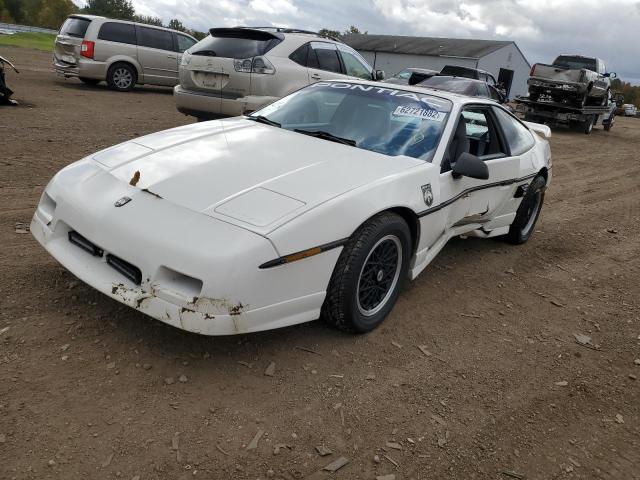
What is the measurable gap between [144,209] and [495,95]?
481 inches

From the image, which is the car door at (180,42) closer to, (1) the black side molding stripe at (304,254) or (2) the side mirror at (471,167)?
(2) the side mirror at (471,167)

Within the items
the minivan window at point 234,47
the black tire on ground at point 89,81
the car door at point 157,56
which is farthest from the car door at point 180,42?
the minivan window at point 234,47

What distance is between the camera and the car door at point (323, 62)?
7848 millimetres

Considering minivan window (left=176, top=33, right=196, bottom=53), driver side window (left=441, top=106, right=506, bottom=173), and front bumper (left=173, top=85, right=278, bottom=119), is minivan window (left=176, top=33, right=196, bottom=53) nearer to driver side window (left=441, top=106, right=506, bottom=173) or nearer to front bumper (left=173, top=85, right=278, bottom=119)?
front bumper (left=173, top=85, right=278, bottom=119)

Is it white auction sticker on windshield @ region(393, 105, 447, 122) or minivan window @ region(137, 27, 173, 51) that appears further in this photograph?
minivan window @ region(137, 27, 173, 51)

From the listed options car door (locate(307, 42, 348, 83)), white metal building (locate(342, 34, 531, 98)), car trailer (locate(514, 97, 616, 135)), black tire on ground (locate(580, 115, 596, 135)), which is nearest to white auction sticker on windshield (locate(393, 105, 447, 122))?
car door (locate(307, 42, 348, 83))

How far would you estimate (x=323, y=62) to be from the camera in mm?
8039

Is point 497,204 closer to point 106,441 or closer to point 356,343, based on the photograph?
point 356,343

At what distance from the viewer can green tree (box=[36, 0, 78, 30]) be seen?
2718 inches

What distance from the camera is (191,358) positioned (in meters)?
2.70

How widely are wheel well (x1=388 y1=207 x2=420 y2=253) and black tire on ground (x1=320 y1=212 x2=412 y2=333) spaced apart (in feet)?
0.24

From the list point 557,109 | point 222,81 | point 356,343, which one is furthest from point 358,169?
point 557,109

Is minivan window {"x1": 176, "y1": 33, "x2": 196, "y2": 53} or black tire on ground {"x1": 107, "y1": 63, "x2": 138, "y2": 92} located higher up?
minivan window {"x1": 176, "y1": 33, "x2": 196, "y2": 53}

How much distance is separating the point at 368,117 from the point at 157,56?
424 inches
